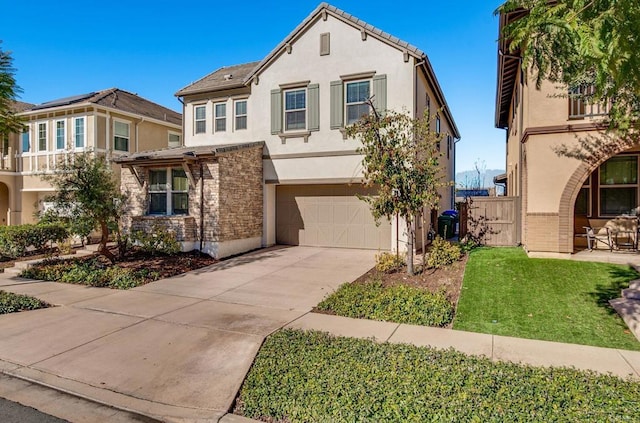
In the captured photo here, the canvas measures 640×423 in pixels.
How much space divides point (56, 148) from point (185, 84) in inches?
321

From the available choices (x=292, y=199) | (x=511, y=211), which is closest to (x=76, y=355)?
(x=292, y=199)

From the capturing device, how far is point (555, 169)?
1041 centimetres

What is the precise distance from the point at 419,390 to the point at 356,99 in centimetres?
1151

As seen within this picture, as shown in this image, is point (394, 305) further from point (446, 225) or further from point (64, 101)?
point (64, 101)

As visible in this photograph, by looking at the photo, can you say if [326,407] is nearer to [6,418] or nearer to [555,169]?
[6,418]

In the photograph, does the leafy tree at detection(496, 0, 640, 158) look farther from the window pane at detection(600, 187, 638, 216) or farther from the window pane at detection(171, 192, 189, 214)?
the window pane at detection(171, 192, 189, 214)

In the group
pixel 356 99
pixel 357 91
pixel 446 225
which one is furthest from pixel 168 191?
pixel 446 225

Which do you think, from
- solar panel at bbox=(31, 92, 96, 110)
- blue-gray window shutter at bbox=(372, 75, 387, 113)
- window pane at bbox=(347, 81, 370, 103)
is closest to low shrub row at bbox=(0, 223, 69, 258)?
solar panel at bbox=(31, 92, 96, 110)

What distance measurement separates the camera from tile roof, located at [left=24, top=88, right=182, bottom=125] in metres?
19.1

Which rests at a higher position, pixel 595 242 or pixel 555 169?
pixel 555 169

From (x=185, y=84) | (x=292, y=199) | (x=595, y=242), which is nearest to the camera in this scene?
(x=595, y=242)

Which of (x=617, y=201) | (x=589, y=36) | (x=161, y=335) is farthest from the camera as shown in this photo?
(x=617, y=201)

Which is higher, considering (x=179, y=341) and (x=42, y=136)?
(x=42, y=136)

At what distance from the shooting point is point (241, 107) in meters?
15.7
